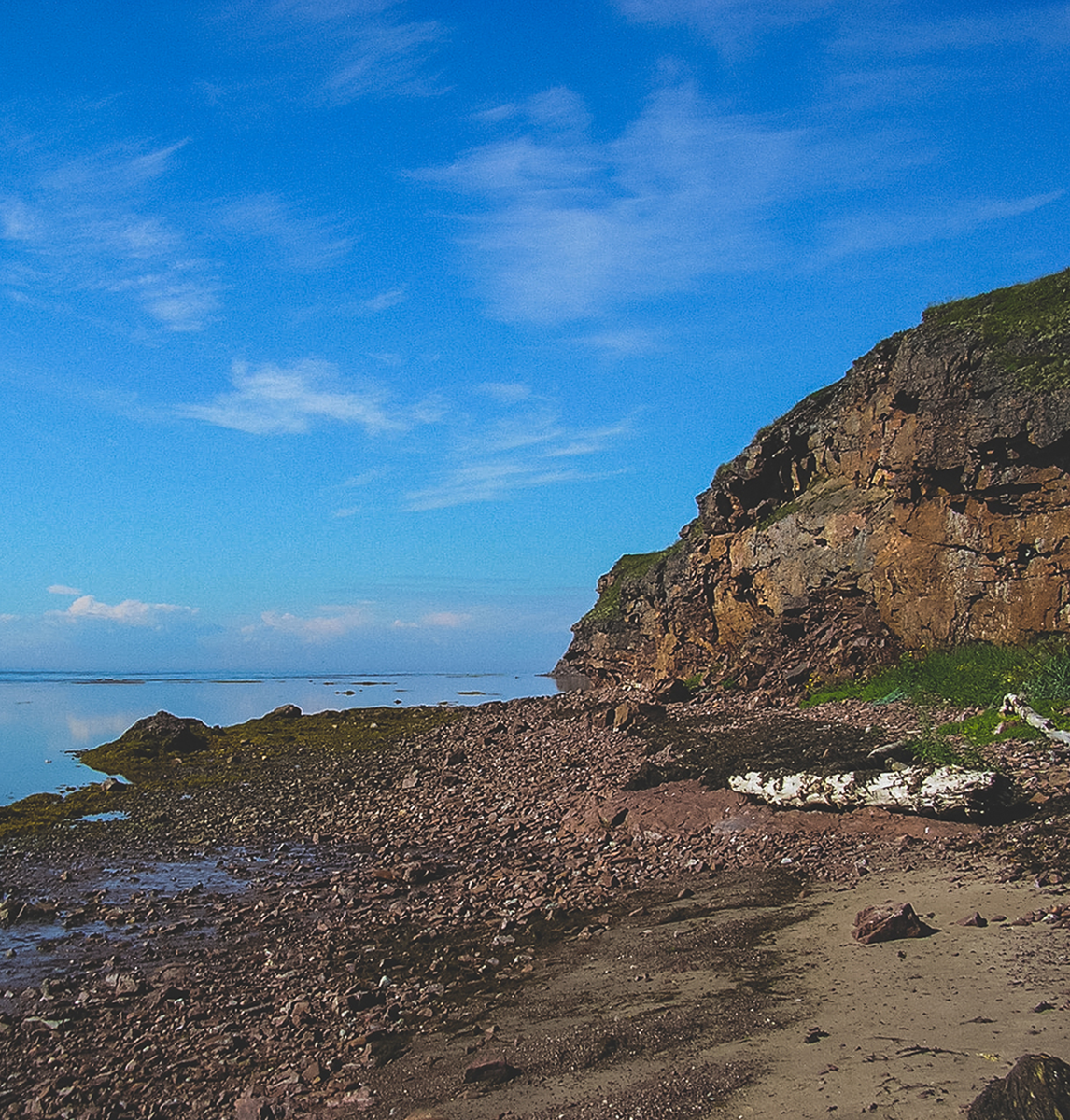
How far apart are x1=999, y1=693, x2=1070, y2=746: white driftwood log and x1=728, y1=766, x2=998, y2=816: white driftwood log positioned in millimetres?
2525

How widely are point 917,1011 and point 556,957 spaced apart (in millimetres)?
4168

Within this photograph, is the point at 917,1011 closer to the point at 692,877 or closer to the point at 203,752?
the point at 692,877

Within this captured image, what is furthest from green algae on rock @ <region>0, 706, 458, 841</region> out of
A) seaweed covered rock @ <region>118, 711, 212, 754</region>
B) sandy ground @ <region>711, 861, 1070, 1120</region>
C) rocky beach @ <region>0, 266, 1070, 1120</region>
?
sandy ground @ <region>711, 861, 1070, 1120</region>

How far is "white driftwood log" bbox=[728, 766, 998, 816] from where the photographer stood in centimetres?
1045

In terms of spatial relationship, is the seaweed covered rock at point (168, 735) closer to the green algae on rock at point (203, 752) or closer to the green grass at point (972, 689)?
the green algae on rock at point (203, 752)

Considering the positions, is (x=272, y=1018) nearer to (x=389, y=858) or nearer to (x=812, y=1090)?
Result: (x=812, y=1090)

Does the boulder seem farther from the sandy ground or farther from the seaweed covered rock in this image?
the seaweed covered rock

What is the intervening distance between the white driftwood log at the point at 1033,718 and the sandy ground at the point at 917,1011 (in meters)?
4.89

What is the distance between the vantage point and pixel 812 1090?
5203mm

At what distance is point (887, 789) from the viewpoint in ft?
37.4

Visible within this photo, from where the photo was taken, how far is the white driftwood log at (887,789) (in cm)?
1045

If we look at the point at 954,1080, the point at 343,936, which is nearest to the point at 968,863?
the point at 954,1080

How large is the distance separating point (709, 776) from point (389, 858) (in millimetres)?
6023

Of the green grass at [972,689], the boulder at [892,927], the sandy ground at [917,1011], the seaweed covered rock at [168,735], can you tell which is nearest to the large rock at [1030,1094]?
the sandy ground at [917,1011]
